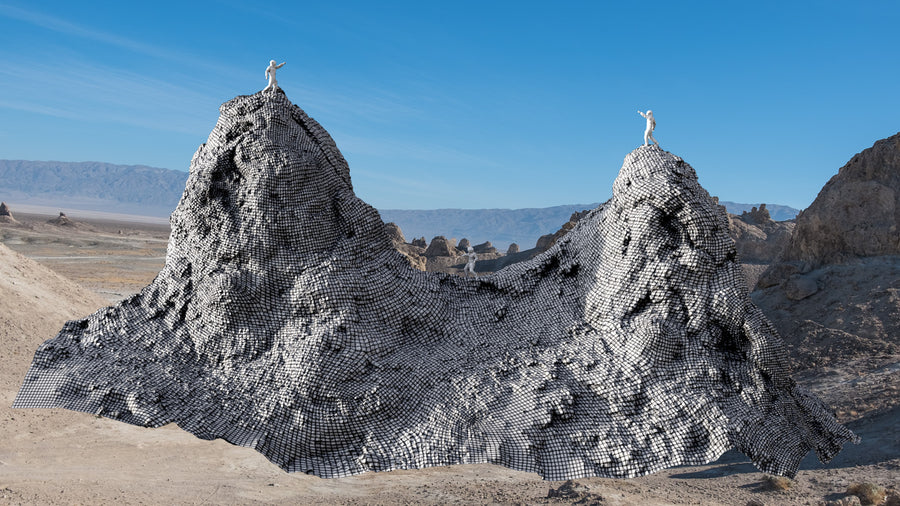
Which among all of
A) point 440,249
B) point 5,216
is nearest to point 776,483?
point 440,249

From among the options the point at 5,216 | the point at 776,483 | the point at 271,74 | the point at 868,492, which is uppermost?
the point at 271,74

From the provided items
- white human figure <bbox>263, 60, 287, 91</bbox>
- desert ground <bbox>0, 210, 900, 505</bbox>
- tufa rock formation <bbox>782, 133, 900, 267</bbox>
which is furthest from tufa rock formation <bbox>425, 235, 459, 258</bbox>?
white human figure <bbox>263, 60, 287, 91</bbox>

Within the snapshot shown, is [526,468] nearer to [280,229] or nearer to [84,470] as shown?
[280,229]

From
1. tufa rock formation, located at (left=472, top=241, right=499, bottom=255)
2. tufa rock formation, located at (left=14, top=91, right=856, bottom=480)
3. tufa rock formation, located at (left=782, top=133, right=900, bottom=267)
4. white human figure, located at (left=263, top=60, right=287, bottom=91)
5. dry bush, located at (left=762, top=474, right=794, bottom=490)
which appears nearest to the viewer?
tufa rock formation, located at (left=14, top=91, right=856, bottom=480)

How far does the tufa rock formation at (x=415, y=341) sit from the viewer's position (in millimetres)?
6059

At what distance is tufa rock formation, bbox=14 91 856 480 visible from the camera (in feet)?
19.9

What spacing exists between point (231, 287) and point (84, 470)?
5675 mm

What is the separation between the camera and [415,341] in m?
6.77

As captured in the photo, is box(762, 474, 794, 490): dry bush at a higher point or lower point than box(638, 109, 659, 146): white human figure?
lower

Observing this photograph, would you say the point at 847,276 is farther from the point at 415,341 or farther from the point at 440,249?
the point at 440,249

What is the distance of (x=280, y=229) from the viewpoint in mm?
6848

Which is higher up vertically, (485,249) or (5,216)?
(485,249)

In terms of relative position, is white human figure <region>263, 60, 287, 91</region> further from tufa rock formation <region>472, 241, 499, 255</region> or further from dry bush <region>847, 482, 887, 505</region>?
tufa rock formation <region>472, 241, 499, 255</region>

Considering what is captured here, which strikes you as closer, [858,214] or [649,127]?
[649,127]
